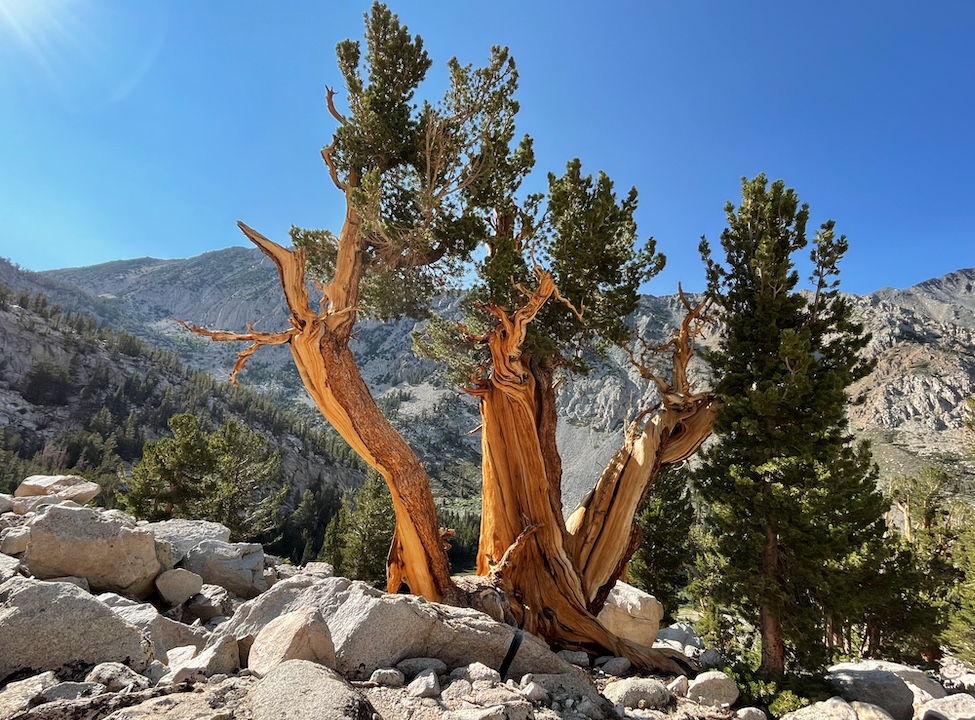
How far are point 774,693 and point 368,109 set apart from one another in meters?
10.9

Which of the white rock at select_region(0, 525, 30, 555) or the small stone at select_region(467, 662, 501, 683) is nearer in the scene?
the small stone at select_region(467, 662, 501, 683)

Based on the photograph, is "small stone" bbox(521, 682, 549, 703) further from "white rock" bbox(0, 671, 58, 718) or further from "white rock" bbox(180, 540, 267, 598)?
"white rock" bbox(180, 540, 267, 598)

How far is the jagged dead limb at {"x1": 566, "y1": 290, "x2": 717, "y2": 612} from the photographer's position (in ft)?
30.0

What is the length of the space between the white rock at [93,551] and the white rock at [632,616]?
9.32m

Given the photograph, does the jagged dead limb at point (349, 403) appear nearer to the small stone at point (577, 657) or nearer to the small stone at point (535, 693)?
the small stone at point (577, 657)

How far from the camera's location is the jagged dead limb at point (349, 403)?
24.8 ft

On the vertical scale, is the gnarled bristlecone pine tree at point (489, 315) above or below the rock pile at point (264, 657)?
above

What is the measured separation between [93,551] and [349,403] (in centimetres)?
347

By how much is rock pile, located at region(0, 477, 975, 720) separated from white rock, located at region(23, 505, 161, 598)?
0.01m

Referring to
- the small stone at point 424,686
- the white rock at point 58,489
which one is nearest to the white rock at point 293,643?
the small stone at point 424,686

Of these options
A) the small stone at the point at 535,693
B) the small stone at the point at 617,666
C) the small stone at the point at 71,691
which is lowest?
the small stone at the point at 617,666

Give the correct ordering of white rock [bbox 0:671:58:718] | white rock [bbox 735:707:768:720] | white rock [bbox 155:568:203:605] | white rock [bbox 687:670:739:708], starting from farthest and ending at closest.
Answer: white rock [bbox 155:568:203:605], white rock [bbox 687:670:739:708], white rock [bbox 735:707:768:720], white rock [bbox 0:671:58:718]

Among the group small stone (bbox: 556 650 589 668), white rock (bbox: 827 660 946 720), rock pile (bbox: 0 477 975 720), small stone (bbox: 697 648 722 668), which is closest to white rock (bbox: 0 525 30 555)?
rock pile (bbox: 0 477 975 720)

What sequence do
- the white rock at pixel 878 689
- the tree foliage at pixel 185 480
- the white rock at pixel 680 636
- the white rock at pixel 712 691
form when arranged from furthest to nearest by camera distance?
1. the tree foliage at pixel 185 480
2. the white rock at pixel 680 636
3. the white rock at pixel 878 689
4. the white rock at pixel 712 691
